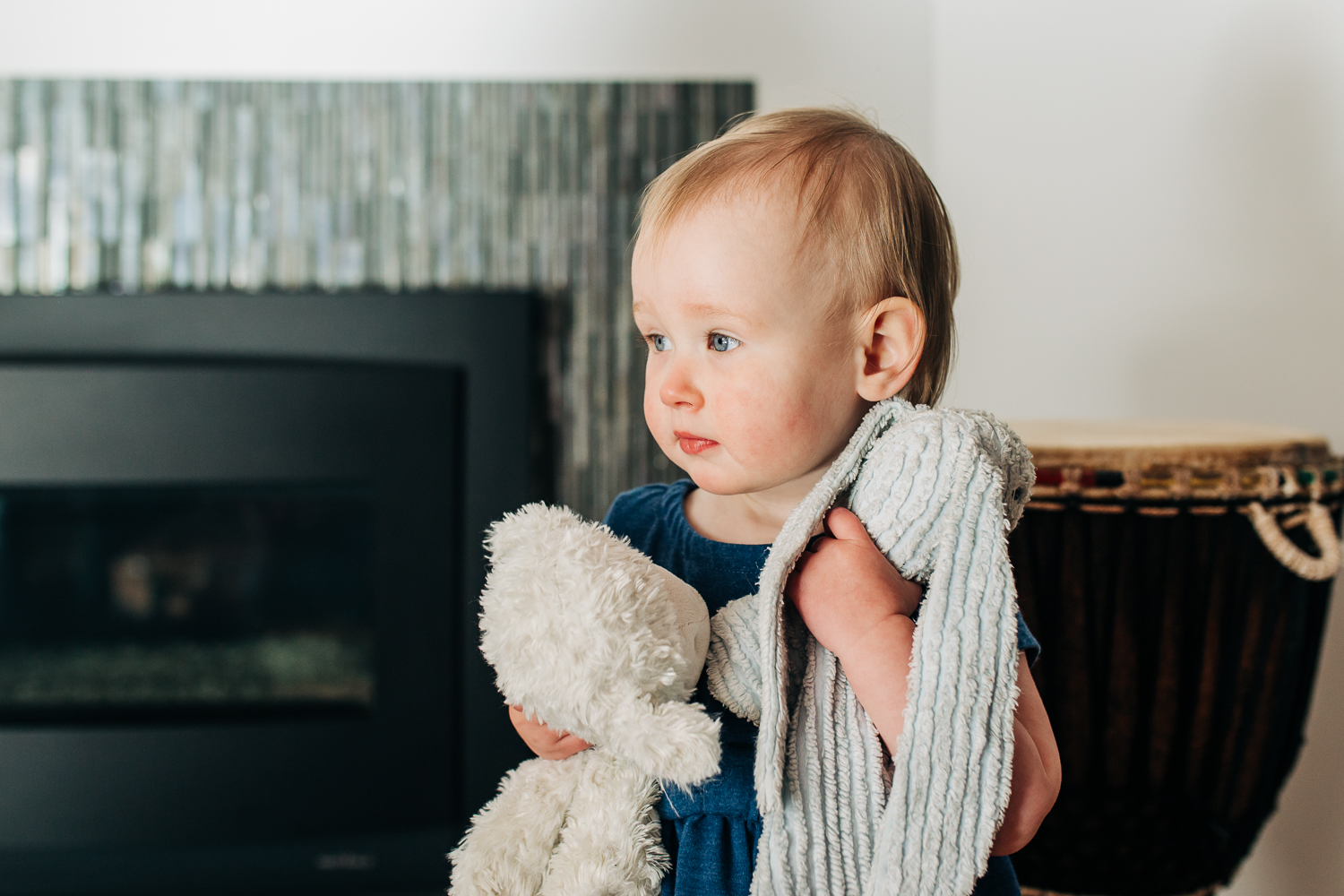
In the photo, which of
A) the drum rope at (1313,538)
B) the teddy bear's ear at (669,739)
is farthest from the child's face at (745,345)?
the drum rope at (1313,538)

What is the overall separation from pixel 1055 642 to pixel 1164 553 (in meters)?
0.12

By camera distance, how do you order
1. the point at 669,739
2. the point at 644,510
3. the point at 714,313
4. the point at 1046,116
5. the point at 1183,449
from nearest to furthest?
the point at 669,739
the point at 714,313
the point at 644,510
the point at 1183,449
the point at 1046,116

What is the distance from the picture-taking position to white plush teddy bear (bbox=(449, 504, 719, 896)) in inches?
16.2

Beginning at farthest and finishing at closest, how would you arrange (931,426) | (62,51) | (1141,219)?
1. (62,51)
2. (1141,219)
3. (931,426)

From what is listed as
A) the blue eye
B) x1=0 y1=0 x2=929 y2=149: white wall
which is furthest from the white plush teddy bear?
x1=0 y1=0 x2=929 y2=149: white wall

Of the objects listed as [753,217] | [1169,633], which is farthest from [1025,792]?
[1169,633]

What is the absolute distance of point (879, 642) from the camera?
18.0 inches

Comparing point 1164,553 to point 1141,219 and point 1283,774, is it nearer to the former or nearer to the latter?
point 1283,774

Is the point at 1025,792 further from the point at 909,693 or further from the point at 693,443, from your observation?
the point at 693,443

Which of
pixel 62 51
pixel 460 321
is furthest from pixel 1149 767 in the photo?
pixel 62 51

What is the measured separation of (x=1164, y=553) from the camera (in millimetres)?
789

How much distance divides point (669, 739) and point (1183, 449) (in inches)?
22.0

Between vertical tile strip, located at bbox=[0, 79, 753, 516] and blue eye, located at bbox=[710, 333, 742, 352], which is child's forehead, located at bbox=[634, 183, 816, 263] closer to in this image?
blue eye, located at bbox=[710, 333, 742, 352]

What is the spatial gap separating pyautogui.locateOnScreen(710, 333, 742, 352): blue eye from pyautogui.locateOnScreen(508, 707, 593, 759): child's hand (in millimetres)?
231
